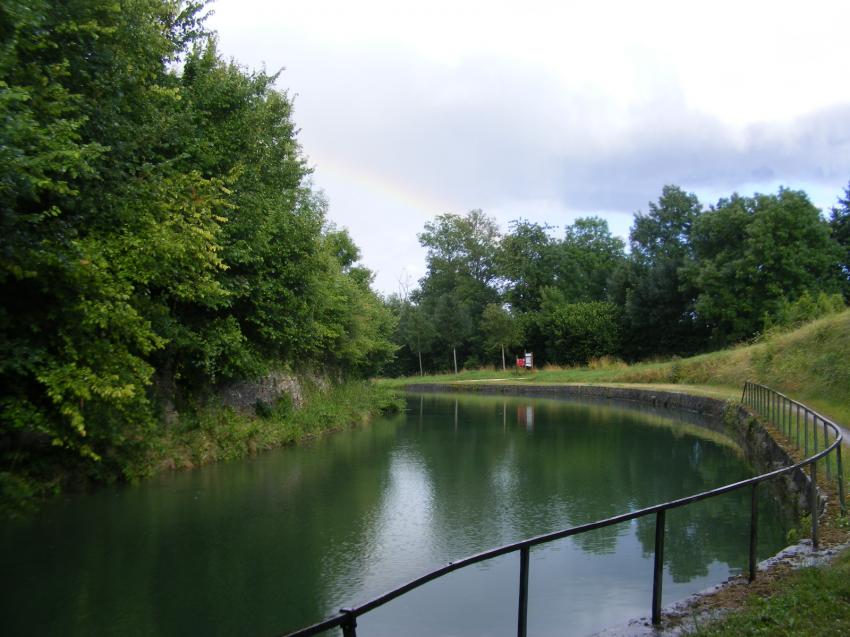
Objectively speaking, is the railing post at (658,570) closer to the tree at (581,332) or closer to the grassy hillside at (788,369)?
the grassy hillside at (788,369)

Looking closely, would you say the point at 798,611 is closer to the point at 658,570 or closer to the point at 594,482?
the point at 658,570

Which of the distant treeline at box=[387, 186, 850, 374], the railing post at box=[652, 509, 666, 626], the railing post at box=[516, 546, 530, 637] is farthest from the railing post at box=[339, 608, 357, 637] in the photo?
the distant treeline at box=[387, 186, 850, 374]

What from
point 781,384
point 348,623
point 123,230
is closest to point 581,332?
point 781,384

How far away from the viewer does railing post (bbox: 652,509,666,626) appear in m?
5.57

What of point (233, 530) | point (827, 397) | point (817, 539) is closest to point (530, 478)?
point (233, 530)

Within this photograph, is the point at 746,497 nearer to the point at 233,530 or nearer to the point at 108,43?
the point at 233,530

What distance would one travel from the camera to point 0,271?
8289 mm

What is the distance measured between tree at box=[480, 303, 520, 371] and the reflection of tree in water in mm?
30798

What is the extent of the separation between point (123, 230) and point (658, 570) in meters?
9.20

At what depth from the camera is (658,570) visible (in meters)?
5.75

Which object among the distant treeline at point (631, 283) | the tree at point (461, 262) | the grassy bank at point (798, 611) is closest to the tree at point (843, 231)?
the distant treeline at point (631, 283)

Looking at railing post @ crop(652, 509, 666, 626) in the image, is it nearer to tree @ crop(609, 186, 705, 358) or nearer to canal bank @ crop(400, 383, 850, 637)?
canal bank @ crop(400, 383, 850, 637)

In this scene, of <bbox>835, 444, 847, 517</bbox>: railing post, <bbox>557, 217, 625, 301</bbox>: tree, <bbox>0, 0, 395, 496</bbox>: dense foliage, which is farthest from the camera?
<bbox>557, 217, 625, 301</bbox>: tree

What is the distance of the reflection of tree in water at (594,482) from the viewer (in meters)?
7.64
